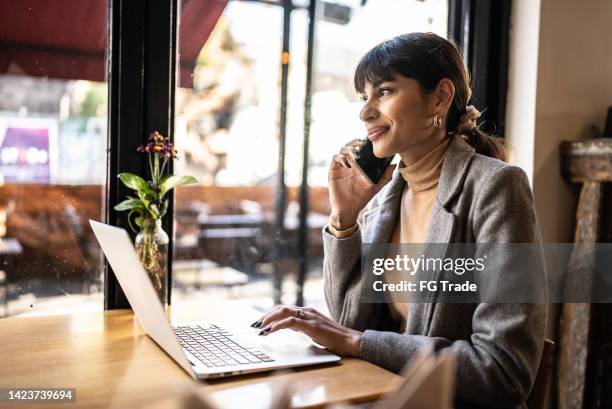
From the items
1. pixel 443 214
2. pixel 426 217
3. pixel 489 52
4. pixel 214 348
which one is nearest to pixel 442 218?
pixel 443 214

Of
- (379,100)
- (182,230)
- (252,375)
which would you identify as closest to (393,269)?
(379,100)

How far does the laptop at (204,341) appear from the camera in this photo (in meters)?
1.04

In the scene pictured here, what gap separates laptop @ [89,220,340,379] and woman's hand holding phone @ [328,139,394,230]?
388 mm

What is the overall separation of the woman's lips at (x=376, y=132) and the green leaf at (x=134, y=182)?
626mm

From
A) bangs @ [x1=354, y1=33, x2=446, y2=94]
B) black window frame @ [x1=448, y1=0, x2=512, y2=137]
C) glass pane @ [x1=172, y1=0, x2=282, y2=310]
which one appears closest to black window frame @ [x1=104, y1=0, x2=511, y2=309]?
glass pane @ [x1=172, y1=0, x2=282, y2=310]

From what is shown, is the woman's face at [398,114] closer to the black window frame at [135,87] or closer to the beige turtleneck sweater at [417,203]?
the beige turtleneck sweater at [417,203]

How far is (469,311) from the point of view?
1.36 metres

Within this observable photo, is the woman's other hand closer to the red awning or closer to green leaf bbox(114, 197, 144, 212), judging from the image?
green leaf bbox(114, 197, 144, 212)

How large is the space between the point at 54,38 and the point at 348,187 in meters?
0.95

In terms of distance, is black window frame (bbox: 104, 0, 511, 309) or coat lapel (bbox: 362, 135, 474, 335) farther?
black window frame (bbox: 104, 0, 511, 309)

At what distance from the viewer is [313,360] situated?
3.76ft

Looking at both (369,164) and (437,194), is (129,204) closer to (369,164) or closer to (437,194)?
(369,164)

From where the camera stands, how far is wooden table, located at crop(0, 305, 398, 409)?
0.97 m

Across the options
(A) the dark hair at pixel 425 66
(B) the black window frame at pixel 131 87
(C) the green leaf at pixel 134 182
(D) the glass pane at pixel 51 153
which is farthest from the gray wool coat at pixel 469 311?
(D) the glass pane at pixel 51 153
